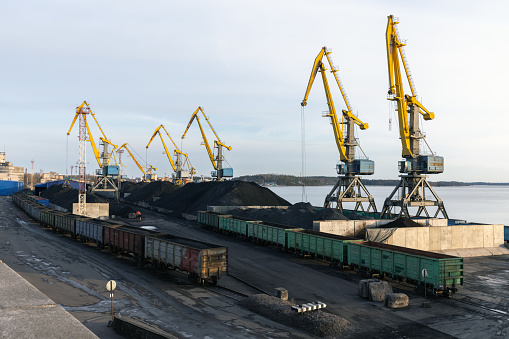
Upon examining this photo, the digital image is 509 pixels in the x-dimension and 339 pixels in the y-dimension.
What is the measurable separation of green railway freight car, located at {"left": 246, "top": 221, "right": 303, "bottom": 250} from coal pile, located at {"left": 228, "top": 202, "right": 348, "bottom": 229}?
939 cm

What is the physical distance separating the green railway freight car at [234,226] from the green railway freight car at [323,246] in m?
8.38

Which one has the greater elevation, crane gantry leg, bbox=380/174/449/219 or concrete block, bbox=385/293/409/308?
crane gantry leg, bbox=380/174/449/219

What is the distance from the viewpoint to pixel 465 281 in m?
26.6

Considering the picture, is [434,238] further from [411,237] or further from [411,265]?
[411,265]

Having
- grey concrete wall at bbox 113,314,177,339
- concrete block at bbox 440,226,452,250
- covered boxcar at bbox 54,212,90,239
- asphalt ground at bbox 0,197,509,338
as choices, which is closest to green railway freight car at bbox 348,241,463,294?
asphalt ground at bbox 0,197,509,338

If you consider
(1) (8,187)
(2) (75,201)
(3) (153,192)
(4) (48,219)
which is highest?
(3) (153,192)

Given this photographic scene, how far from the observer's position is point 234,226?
1746 inches

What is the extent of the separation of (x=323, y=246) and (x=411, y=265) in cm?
786

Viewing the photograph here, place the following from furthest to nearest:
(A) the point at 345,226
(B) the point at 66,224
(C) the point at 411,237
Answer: (B) the point at 66,224
(A) the point at 345,226
(C) the point at 411,237

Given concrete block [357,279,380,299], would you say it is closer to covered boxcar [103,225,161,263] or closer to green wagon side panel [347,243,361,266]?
green wagon side panel [347,243,361,266]

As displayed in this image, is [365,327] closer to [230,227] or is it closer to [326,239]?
[326,239]

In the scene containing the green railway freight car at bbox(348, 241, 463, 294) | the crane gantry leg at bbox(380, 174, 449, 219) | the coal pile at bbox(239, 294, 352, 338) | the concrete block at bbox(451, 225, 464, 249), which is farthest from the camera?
the crane gantry leg at bbox(380, 174, 449, 219)

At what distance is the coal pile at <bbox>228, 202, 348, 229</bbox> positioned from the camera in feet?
159

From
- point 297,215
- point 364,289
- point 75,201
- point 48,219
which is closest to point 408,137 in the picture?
point 297,215
